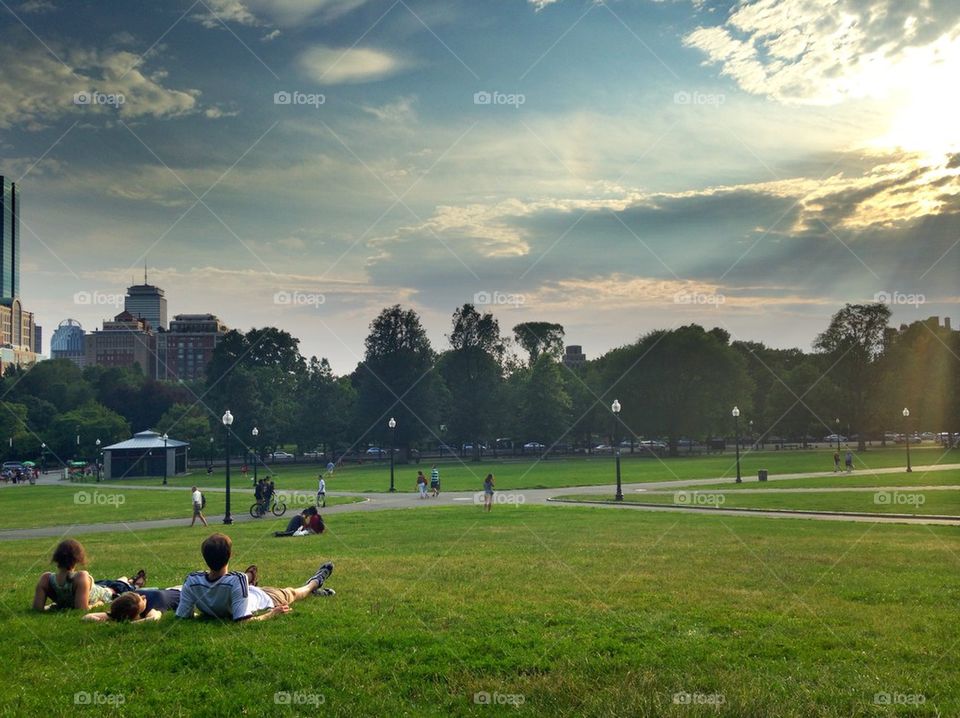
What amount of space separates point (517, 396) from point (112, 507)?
234ft

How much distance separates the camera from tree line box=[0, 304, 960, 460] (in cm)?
9688

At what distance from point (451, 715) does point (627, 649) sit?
2.48m

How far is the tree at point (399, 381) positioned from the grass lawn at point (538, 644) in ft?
267

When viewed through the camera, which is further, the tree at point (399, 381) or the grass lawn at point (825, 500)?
the tree at point (399, 381)

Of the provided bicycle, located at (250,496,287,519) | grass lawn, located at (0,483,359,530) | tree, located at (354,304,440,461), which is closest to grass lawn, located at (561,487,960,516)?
bicycle, located at (250,496,287,519)

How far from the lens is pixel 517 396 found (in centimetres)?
10669

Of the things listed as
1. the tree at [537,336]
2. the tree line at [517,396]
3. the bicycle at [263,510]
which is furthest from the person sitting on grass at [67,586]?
the tree at [537,336]

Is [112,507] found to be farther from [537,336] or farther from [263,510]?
[537,336]

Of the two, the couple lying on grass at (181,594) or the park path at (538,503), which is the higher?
the couple lying on grass at (181,594)

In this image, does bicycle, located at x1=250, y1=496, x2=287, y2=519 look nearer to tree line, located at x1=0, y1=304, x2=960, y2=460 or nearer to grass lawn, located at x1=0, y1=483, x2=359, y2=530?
grass lawn, located at x1=0, y1=483, x2=359, y2=530

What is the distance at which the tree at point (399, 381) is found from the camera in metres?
96.8

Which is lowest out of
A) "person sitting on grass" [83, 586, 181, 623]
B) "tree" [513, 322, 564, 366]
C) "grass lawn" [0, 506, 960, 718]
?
"grass lawn" [0, 506, 960, 718]

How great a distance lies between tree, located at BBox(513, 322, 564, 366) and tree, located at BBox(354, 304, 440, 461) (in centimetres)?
3701

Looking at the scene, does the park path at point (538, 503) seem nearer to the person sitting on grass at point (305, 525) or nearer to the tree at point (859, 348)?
the person sitting on grass at point (305, 525)
